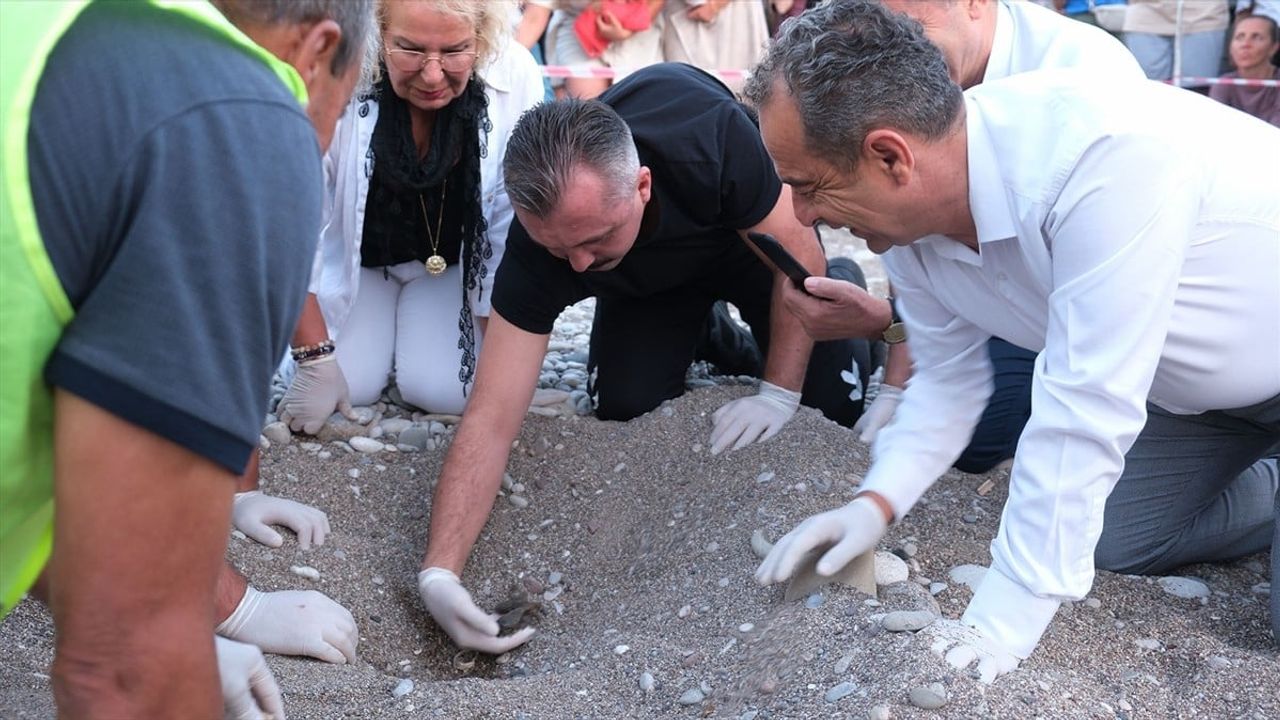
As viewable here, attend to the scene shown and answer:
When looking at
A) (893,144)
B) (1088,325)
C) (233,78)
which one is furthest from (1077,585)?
(233,78)

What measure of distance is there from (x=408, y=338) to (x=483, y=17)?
1141 millimetres

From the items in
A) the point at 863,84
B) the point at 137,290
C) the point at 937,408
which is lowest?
the point at 937,408

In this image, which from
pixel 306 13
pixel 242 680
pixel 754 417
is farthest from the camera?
pixel 754 417

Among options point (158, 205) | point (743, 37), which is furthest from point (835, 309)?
point (743, 37)

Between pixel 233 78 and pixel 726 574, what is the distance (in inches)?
71.6

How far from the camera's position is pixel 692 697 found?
2.24 m

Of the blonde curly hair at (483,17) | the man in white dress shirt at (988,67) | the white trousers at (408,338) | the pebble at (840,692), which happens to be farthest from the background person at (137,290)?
the white trousers at (408,338)

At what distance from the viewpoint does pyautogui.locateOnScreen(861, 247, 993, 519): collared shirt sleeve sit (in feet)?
7.84

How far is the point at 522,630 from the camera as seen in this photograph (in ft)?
9.09

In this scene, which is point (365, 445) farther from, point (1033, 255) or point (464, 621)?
point (1033, 255)

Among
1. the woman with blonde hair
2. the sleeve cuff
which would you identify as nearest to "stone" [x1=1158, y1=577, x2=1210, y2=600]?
the sleeve cuff

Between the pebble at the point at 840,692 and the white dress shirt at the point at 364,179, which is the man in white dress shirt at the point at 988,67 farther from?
the pebble at the point at 840,692

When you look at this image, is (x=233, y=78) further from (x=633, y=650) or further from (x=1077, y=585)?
(x=633, y=650)

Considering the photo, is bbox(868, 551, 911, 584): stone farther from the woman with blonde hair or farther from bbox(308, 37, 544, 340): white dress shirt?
the woman with blonde hair
